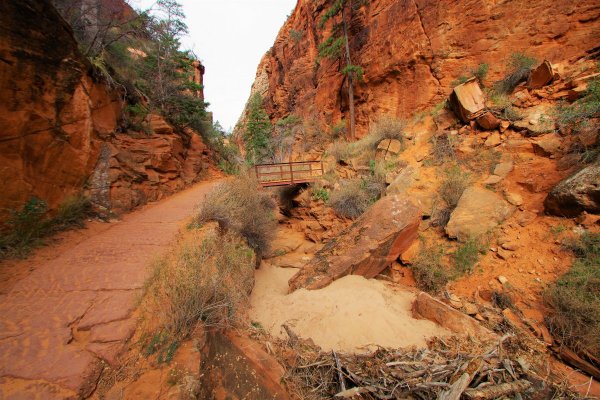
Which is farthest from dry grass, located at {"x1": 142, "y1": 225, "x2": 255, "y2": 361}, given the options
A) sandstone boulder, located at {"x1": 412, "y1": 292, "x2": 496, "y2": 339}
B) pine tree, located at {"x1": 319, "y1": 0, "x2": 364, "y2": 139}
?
pine tree, located at {"x1": 319, "y1": 0, "x2": 364, "y2": 139}

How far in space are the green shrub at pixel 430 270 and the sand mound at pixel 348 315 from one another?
1.88 feet

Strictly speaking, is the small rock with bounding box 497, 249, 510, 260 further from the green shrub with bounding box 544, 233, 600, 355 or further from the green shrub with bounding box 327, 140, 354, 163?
the green shrub with bounding box 327, 140, 354, 163

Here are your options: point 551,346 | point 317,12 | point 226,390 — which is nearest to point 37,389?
point 226,390

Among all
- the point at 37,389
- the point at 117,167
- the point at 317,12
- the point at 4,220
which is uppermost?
Answer: the point at 317,12

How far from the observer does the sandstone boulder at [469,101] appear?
7.67 metres

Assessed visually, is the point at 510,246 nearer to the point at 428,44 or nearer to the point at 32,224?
the point at 32,224

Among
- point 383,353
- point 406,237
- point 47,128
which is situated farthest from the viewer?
point 406,237

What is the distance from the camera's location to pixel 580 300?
330cm

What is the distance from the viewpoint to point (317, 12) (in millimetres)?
17344

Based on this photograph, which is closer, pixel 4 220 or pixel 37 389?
pixel 37 389

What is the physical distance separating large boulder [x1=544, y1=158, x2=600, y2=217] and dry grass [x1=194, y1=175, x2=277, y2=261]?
6420 millimetres

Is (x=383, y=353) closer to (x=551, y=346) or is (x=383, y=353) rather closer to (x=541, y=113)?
(x=551, y=346)

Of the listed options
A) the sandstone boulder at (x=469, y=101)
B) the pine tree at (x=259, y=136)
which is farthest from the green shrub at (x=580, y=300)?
the pine tree at (x=259, y=136)

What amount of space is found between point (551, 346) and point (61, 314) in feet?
19.8
